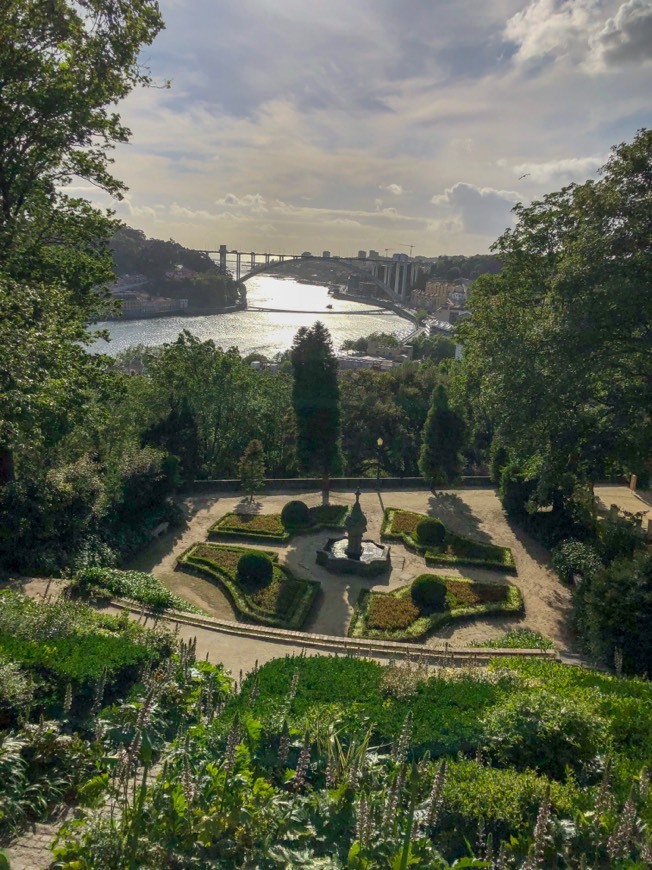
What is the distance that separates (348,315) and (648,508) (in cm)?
13041

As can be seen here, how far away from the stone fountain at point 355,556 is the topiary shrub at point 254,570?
2.31 meters

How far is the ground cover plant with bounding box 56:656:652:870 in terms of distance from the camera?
4.29 m

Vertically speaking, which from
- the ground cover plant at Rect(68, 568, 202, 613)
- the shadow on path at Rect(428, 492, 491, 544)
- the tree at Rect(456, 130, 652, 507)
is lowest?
the shadow on path at Rect(428, 492, 491, 544)

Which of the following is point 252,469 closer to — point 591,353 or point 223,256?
point 591,353

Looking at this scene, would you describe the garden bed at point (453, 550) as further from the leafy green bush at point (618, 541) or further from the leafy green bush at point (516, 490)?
the leafy green bush at point (618, 541)

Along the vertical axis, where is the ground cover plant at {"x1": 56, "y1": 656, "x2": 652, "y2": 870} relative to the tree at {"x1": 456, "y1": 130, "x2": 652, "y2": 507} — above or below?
below

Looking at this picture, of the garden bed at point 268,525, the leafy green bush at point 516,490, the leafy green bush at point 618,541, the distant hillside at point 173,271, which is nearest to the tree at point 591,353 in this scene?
the leafy green bush at point 618,541

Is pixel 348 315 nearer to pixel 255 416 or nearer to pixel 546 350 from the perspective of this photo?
pixel 255 416

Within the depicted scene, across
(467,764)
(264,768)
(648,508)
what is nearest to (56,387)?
(264,768)

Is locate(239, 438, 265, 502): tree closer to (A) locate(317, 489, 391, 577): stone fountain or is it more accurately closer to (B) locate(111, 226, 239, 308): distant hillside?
(A) locate(317, 489, 391, 577): stone fountain

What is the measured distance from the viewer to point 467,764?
596cm

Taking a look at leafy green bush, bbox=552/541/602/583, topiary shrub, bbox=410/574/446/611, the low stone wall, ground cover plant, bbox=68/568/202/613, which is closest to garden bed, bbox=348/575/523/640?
topiary shrub, bbox=410/574/446/611

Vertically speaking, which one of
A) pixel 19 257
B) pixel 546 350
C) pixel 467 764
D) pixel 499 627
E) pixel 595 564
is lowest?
pixel 499 627

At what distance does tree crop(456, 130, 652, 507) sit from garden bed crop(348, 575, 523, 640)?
3.02 meters
